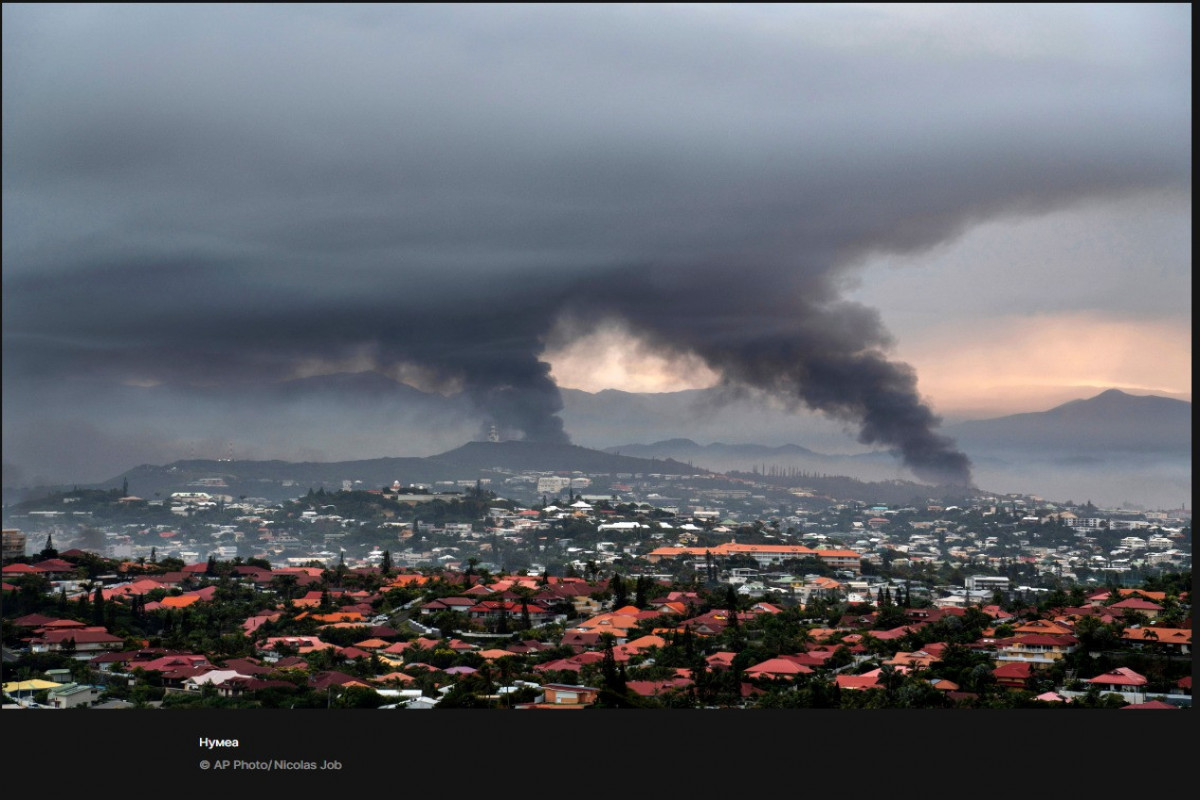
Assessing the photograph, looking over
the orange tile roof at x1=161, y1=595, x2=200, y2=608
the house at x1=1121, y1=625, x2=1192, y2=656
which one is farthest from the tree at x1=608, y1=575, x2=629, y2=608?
the house at x1=1121, y1=625, x2=1192, y2=656

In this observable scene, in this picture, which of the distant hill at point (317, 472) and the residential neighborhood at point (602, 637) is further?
the distant hill at point (317, 472)

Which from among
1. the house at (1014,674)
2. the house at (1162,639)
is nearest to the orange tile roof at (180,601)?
the house at (1014,674)

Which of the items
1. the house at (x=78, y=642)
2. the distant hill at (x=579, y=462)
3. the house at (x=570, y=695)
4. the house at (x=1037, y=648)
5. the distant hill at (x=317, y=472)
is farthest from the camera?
the distant hill at (x=579, y=462)

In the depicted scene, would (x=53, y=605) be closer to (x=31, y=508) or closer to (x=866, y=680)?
(x=866, y=680)

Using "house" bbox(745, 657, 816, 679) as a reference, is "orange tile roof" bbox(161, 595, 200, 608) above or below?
below

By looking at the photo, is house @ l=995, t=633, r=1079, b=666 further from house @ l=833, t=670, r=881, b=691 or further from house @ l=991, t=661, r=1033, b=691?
house @ l=833, t=670, r=881, b=691

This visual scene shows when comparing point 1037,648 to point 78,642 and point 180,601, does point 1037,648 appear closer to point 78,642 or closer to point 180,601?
point 78,642

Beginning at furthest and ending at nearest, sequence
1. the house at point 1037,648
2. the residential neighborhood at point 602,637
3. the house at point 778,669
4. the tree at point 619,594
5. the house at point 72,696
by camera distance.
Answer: the tree at point 619,594 → the house at point 1037,648 → the house at point 778,669 → the house at point 72,696 → the residential neighborhood at point 602,637

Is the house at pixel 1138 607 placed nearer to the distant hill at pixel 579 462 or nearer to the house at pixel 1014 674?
the house at pixel 1014 674

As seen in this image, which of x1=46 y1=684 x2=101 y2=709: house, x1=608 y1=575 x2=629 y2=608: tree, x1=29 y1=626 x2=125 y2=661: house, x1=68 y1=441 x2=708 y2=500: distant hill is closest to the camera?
x1=46 y1=684 x2=101 y2=709: house

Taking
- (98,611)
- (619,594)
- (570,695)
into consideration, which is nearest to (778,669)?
(570,695)

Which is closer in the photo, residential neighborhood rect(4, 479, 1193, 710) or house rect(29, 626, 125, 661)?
residential neighborhood rect(4, 479, 1193, 710)

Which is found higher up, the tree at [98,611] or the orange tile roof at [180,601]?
the tree at [98,611]

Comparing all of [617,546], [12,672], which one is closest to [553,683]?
[12,672]
